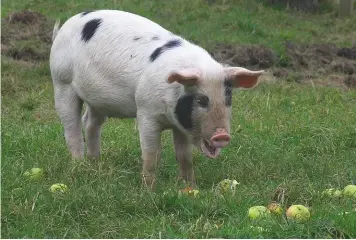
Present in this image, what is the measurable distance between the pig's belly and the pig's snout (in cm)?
84

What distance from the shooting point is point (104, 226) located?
4402mm

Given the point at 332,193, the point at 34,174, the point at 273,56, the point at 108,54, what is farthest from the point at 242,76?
the point at 273,56

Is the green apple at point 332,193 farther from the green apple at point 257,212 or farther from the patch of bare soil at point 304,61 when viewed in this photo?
the patch of bare soil at point 304,61

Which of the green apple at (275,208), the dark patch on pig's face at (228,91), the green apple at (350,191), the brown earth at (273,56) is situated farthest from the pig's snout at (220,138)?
the brown earth at (273,56)

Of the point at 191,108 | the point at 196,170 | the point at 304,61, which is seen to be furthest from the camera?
the point at 304,61

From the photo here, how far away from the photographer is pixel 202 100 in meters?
5.02

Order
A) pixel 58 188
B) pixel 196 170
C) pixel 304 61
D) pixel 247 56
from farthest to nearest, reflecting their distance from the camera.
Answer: pixel 304 61 < pixel 247 56 < pixel 196 170 < pixel 58 188

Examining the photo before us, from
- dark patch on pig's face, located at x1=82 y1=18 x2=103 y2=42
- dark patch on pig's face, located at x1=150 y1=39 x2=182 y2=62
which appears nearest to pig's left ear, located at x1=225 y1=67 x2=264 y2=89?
dark patch on pig's face, located at x1=150 y1=39 x2=182 y2=62

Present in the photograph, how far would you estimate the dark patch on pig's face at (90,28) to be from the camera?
5.83m

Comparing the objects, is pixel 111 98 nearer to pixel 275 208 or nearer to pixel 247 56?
pixel 275 208

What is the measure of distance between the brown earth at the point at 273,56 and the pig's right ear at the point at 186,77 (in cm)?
535

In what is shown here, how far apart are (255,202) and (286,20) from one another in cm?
867

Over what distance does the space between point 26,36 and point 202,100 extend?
23.0 ft

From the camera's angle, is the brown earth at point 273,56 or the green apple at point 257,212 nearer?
the green apple at point 257,212
